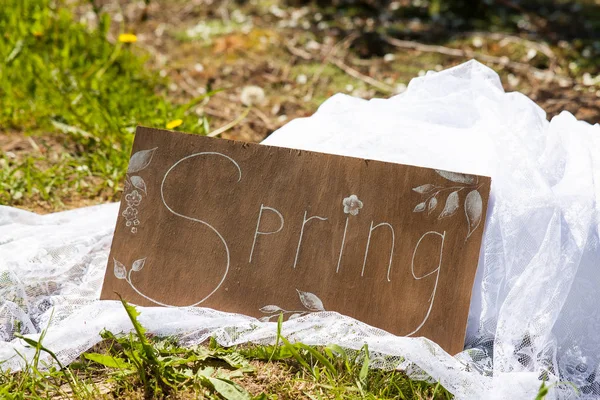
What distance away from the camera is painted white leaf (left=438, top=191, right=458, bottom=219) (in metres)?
1.59

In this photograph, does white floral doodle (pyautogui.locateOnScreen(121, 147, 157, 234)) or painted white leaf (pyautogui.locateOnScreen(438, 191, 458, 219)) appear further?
white floral doodle (pyautogui.locateOnScreen(121, 147, 157, 234))

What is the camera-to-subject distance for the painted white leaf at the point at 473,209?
1574 mm

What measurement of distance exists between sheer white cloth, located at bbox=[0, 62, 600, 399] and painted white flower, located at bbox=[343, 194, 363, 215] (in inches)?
7.0

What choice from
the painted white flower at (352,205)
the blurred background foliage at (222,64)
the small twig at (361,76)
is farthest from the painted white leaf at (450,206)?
the small twig at (361,76)

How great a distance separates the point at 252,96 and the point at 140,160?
1.58m

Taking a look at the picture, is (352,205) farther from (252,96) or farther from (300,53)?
(300,53)

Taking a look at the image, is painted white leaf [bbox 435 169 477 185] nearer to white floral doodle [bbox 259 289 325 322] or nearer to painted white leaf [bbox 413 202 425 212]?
painted white leaf [bbox 413 202 425 212]

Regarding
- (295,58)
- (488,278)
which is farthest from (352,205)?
(295,58)

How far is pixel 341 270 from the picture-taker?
1.61 m

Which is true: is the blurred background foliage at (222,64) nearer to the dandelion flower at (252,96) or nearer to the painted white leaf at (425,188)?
the dandelion flower at (252,96)

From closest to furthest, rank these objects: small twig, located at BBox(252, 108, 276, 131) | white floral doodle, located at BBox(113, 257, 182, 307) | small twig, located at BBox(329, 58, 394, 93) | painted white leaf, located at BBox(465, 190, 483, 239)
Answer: painted white leaf, located at BBox(465, 190, 483, 239) < white floral doodle, located at BBox(113, 257, 182, 307) < small twig, located at BBox(252, 108, 276, 131) < small twig, located at BBox(329, 58, 394, 93)

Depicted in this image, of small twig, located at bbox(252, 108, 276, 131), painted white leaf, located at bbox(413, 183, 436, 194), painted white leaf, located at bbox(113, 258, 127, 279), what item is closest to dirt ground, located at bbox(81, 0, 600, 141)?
small twig, located at bbox(252, 108, 276, 131)

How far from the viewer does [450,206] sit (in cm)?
159

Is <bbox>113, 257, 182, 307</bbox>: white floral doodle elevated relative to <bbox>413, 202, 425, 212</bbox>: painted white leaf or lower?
lower
